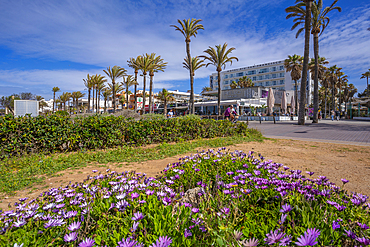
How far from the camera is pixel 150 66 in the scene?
32344 millimetres

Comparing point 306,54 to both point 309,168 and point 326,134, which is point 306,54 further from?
point 309,168

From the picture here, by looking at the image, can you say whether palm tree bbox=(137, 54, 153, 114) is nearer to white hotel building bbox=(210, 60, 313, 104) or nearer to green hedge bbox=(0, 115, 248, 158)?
green hedge bbox=(0, 115, 248, 158)

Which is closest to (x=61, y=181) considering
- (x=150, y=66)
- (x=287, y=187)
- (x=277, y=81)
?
(x=287, y=187)

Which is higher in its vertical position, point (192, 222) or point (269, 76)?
point (269, 76)

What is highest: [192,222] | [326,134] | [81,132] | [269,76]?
[269,76]

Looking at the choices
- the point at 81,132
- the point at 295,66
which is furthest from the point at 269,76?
the point at 81,132

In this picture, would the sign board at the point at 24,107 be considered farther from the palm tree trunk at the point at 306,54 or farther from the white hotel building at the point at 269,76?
the white hotel building at the point at 269,76

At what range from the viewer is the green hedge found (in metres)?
5.48

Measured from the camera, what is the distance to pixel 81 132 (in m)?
6.49

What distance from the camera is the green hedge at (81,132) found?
548 centimetres

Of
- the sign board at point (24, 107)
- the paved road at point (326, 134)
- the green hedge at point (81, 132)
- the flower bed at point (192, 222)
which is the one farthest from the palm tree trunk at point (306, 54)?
the sign board at point (24, 107)

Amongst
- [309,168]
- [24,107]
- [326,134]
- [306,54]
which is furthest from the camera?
[306,54]

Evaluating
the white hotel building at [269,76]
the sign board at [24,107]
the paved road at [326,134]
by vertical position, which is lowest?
the paved road at [326,134]

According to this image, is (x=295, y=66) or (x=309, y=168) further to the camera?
(x=295, y=66)
